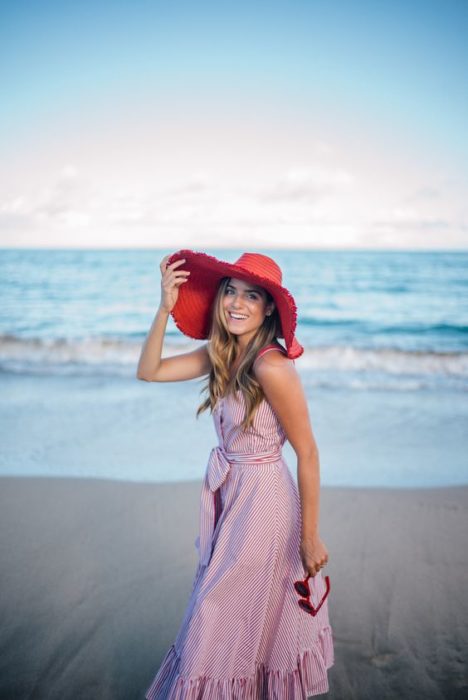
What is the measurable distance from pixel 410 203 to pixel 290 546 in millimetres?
34483

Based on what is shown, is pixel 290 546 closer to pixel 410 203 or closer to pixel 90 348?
pixel 90 348

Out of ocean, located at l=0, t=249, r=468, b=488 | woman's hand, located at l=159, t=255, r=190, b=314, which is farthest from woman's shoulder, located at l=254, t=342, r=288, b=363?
ocean, located at l=0, t=249, r=468, b=488

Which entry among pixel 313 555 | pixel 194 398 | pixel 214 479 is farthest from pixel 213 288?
pixel 194 398

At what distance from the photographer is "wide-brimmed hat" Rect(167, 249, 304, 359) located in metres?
1.88

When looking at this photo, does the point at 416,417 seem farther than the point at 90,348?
No

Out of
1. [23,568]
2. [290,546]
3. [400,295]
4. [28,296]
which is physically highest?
[400,295]

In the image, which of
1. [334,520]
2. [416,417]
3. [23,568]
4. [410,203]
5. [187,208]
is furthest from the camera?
[187,208]

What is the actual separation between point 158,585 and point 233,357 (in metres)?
1.84

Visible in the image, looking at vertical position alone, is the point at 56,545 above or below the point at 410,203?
below

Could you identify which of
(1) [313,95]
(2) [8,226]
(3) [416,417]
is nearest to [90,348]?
(3) [416,417]

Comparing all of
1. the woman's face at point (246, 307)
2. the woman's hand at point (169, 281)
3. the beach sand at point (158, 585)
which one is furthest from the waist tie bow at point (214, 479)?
the beach sand at point (158, 585)

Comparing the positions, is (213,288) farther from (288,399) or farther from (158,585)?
(158,585)

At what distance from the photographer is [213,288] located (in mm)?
2305

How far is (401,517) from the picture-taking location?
12.7 feet
